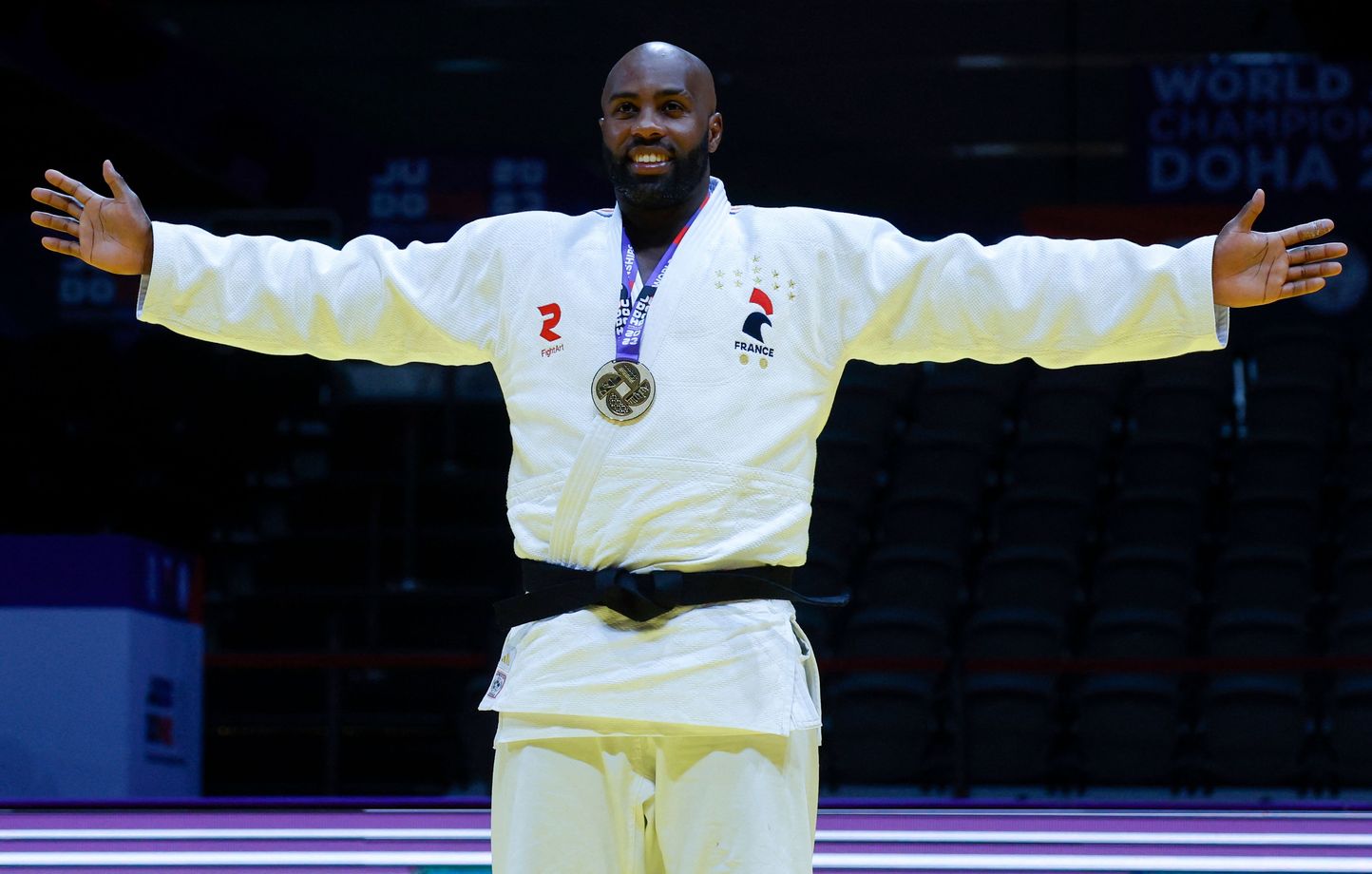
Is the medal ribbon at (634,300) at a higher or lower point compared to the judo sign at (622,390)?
higher

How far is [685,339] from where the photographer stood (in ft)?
7.16

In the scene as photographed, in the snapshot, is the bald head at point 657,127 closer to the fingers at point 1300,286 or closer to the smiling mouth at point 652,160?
the smiling mouth at point 652,160

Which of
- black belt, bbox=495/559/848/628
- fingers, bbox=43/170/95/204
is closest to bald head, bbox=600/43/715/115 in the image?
black belt, bbox=495/559/848/628

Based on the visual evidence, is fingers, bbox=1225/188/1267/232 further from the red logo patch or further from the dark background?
the dark background

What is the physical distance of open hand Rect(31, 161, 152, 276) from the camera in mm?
2400

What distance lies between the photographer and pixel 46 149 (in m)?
10.9

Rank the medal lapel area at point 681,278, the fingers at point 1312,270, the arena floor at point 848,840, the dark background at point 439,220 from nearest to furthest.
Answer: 1. the medal lapel area at point 681,278
2. the fingers at point 1312,270
3. the arena floor at point 848,840
4. the dark background at point 439,220

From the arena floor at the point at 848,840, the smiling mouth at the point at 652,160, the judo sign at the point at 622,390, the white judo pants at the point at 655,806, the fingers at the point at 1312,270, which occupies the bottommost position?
the arena floor at the point at 848,840

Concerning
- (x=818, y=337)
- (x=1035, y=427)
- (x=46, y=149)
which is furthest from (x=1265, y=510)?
(x=46, y=149)

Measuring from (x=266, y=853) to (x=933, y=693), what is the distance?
3.88m

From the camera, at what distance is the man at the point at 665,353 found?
2.10 metres

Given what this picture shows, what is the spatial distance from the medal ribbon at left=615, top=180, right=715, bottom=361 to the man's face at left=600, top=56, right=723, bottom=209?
2.4 inches

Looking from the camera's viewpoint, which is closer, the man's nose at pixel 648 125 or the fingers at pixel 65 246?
the man's nose at pixel 648 125

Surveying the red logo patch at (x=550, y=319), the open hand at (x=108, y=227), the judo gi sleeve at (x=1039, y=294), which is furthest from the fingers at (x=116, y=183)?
the judo gi sleeve at (x=1039, y=294)
